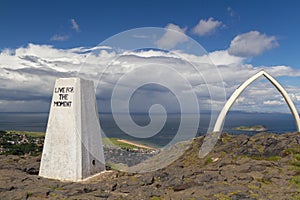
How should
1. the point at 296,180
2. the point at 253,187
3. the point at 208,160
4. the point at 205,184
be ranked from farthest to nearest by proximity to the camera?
Answer: 1. the point at 208,160
2. the point at 205,184
3. the point at 296,180
4. the point at 253,187

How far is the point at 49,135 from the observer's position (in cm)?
1789

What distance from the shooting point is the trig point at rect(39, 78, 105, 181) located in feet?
56.9

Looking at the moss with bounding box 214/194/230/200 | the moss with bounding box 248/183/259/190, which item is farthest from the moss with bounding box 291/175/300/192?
the moss with bounding box 214/194/230/200

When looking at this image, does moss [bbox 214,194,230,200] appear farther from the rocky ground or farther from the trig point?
the trig point

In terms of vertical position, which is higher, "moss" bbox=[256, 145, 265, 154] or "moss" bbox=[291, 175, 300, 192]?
"moss" bbox=[256, 145, 265, 154]

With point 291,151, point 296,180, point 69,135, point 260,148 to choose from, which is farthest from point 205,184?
point 69,135

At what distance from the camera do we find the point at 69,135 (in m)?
17.3

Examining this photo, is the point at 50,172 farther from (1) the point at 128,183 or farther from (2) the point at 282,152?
(2) the point at 282,152

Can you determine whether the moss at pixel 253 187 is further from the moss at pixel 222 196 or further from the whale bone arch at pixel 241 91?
the whale bone arch at pixel 241 91

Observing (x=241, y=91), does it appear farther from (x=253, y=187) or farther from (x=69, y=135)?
(x=253, y=187)

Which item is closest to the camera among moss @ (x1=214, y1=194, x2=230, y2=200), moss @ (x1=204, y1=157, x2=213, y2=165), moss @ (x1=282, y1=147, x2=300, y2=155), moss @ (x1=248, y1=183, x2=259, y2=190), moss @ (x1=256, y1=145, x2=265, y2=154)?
moss @ (x1=214, y1=194, x2=230, y2=200)

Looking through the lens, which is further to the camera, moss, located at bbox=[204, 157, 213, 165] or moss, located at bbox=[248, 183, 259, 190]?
moss, located at bbox=[204, 157, 213, 165]

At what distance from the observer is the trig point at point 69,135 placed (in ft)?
56.9

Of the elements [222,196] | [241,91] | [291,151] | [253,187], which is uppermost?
[241,91]
